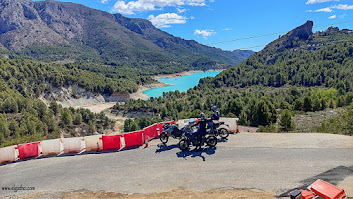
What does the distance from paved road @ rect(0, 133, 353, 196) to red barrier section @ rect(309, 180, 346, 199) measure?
126 centimetres

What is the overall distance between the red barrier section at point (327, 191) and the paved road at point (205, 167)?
1263mm

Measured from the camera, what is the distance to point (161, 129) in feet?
56.2

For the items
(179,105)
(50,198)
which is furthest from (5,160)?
(179,105)

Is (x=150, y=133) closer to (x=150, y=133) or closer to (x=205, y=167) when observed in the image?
(x=150, y=133)

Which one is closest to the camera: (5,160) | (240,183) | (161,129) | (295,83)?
(240,183)

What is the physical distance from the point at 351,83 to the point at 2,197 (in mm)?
78134

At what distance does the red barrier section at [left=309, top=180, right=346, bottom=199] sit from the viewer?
26.1 ft

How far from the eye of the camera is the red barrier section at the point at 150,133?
52.9 ft

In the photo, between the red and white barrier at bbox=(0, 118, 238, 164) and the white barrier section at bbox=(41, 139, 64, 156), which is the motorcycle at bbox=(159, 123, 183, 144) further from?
the white barrier section at bbox=(41, 139, 64, 156)

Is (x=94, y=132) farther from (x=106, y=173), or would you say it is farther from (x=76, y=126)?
(x=106, y=173)

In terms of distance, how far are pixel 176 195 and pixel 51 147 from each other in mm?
9695

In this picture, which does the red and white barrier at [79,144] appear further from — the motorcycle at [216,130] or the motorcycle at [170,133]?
the motorcycle at [216,130]

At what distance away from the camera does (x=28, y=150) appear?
15.0 metres

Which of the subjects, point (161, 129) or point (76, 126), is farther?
point (76, 126)
